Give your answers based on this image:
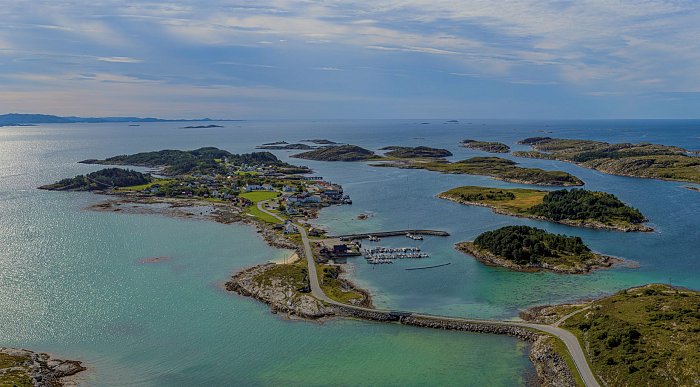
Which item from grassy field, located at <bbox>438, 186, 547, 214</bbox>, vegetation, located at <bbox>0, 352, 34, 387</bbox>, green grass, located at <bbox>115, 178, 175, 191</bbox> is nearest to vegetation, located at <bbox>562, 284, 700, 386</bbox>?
vegetation, located at <bbox>0, 352, 34, 387</bbox>

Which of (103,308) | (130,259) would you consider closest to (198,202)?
(130,259)

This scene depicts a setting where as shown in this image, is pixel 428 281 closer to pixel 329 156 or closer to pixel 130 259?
pixel 130 259

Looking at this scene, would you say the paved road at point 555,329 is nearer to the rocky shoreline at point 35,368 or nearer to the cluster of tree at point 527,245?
the cluster of tree at point 527,245

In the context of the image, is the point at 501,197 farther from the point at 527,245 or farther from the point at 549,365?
the point at 549,365

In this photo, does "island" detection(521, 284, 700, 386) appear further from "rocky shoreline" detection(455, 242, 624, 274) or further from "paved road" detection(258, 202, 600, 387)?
"rocky shoreline" detection(455, 242, 624, 274)

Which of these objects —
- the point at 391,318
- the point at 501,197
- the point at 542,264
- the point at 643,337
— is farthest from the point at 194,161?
the point at 643,337
